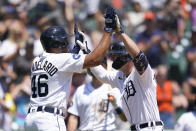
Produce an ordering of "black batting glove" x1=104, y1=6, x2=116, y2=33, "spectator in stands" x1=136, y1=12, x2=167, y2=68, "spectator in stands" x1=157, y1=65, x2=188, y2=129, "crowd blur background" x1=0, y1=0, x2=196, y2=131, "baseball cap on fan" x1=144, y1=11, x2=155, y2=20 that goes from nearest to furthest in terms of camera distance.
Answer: "black batting glove" x1=104, y1=6, x2=116, y2=33, "spectator in stands" x1=157, y1=65, x2=188, y2=129, "crowd blur background" x1=0, y1=0, x2=196, y2=131, "spectator in stands" x1=136, y1=12, x2=167, y2=68, "baseball cap on fan" x1=144, y1=11, x2=155, y2=20

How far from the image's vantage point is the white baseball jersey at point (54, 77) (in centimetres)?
679

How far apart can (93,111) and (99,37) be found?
370cm

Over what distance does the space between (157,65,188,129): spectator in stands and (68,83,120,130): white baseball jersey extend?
213 centimetres

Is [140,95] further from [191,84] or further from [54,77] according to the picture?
[191,84]

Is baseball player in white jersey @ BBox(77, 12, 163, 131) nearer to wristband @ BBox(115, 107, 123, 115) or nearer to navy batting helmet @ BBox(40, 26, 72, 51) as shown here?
navy batting helmet @ BBox(40, 26, 72, 51)

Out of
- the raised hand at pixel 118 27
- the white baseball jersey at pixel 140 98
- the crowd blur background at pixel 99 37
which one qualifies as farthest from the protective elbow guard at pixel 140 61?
the crowd blur background at pixel 99 37

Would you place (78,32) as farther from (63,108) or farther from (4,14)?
(4,14)

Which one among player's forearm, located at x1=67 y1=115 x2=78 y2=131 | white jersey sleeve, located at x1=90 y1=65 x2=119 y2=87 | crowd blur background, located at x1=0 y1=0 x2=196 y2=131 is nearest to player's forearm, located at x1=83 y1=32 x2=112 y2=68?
white jersey sleeve, located at x1=90 y1=65 x2=119 y2=87

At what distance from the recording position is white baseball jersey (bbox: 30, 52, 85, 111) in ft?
22.3

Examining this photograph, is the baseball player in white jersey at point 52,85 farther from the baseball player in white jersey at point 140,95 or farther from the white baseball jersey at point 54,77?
the baseball player in white jersey at point 140,95

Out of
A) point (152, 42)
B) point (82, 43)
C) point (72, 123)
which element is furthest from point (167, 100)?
point (82, 43)

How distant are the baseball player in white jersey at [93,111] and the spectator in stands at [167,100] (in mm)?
2119

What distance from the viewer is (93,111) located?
929 cm

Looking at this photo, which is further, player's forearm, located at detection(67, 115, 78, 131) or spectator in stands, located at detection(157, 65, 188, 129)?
spectator in stands, located at detection(157, 65, 188, 129)
